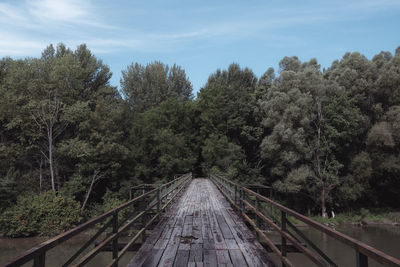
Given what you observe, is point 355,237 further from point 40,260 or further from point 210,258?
point 40,260

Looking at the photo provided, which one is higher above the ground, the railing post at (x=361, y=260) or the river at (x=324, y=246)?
the railing post at (x=361, y=260)

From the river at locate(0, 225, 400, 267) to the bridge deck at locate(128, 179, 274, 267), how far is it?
10531mm

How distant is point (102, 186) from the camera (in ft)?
98.6

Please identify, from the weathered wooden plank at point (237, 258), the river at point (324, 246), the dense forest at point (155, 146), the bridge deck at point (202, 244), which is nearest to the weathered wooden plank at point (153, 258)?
the bridge deck at point (202, 244)

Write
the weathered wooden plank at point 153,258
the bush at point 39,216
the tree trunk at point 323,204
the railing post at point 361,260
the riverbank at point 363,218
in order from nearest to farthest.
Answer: the railing post at point 361,260, the weathered wooden plank at point 153,258, the bush at point 39,216, the riverbank at point 363,218, the tree trunk at point 323,204

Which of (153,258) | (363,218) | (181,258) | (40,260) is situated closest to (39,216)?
(153,258)

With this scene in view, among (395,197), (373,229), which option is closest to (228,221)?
(373,229)

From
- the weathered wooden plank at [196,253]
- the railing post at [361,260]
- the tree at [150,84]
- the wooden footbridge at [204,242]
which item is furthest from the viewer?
the tree at [150,84]

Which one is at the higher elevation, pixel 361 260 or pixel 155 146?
pixel 155 146

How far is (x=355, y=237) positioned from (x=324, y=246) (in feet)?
14.1

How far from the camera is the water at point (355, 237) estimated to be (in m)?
16.4

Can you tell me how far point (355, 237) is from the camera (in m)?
21.5

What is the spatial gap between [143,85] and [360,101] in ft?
101

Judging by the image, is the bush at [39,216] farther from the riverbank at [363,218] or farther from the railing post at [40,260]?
the riverbank at [363,218]
